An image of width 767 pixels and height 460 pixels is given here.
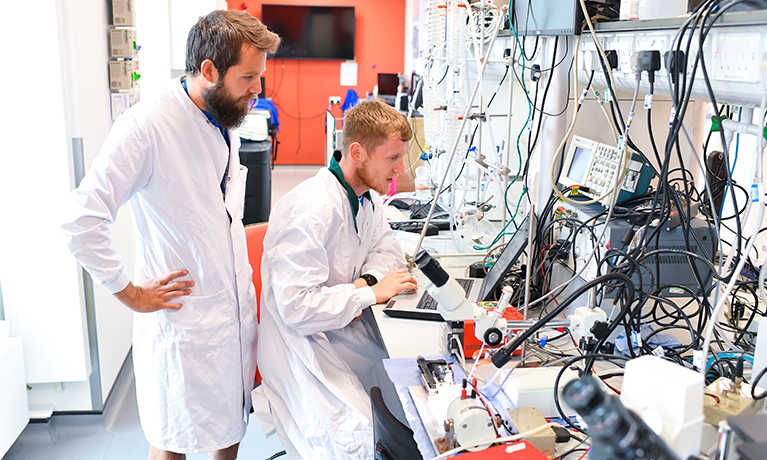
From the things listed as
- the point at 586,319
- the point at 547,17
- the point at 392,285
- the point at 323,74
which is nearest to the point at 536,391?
the point at 586,319

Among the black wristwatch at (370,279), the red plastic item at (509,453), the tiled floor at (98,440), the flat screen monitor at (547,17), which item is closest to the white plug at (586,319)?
the red plastic item at (509,453)

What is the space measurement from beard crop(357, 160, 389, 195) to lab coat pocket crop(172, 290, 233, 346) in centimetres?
49

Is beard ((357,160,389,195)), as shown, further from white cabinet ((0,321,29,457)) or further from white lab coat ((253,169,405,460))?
white cabinet ((0,321,29,457))

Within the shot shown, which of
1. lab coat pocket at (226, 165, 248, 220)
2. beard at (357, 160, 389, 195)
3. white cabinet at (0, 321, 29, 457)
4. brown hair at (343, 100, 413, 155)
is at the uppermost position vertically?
brown hair at (343, 100, 413, 155)

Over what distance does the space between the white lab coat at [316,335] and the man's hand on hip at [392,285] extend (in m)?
0.03

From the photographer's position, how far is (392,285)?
5.37ft

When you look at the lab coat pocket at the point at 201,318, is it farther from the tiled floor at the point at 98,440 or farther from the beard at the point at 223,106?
the tiled floor at the point at 98,440

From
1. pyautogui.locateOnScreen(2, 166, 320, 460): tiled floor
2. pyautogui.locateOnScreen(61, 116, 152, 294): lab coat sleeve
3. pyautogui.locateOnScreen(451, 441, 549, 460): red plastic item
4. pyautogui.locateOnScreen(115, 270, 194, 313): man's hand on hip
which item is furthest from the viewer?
pyautogui.locateOnScreen(2, 166, 320, 460): tiled floor

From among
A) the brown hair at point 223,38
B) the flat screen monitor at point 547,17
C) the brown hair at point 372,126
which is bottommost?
the brown hair at point 372,126

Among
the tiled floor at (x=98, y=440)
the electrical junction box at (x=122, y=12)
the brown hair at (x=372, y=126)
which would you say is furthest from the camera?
the electrical junction box at (x=122, y=12)

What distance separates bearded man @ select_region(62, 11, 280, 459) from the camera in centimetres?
145

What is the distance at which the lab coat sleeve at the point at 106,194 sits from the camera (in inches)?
55.3

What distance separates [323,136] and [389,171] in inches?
259

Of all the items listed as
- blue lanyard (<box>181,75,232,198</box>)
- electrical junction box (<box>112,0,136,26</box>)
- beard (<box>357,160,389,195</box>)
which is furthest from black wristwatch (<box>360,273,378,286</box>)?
electrical junction box (<box>112,0,136,26</box>)
